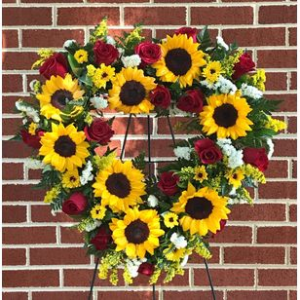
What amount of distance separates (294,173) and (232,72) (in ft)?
1.74

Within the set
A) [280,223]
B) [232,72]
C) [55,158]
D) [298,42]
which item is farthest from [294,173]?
[55,158]

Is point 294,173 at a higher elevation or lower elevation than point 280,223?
higher

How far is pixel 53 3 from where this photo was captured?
184 centimetres

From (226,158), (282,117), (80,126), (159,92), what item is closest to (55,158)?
(80,126)

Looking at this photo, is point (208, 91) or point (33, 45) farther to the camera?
point (33, 45)

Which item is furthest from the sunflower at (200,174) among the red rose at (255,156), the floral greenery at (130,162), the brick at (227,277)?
the brick at (227,277)

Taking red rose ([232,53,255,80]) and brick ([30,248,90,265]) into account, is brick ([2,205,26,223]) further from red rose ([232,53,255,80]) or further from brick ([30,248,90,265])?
red rose ([232,53,255,80])

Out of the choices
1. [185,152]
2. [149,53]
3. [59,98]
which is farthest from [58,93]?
[185,152]

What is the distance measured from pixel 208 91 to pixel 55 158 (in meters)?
0.41

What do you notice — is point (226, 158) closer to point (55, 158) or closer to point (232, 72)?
point (232, 72)

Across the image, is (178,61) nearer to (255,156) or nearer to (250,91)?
(250,91)

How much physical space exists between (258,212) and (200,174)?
494 millimetres

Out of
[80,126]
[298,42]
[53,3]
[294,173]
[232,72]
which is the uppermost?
[53,3]

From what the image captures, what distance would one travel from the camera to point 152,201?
58.0 inches
